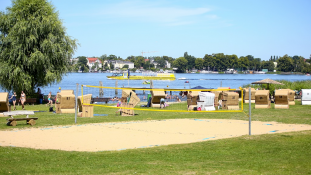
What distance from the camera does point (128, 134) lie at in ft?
45.8

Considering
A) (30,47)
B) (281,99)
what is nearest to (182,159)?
(281,99)

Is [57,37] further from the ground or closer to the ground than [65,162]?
further from the ground

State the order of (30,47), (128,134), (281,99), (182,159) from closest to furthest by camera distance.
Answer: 1. (182,159)
2. (128,134)
3. (281,99)
4. (30,47)

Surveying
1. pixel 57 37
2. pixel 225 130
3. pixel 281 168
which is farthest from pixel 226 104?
pixel 57 37

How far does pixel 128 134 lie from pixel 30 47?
26.1m

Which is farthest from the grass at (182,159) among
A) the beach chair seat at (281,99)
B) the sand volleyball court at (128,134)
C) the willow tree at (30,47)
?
the willow tree at (30,47)

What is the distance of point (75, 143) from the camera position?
39.6ft

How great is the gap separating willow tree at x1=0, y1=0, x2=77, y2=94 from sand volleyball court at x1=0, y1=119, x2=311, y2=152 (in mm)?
21570

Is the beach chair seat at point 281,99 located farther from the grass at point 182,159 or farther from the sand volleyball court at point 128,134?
the grass at point 182,159

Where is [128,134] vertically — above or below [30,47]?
below

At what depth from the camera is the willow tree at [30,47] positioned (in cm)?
3553

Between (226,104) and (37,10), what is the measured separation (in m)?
22.3

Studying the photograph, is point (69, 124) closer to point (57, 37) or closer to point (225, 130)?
point (225, 130)

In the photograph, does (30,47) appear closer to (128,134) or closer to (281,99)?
(281,99)
